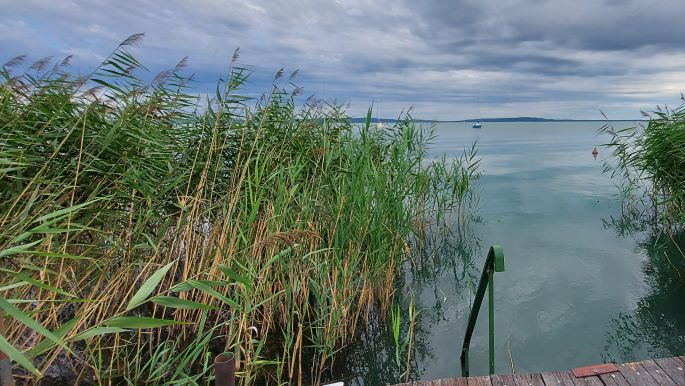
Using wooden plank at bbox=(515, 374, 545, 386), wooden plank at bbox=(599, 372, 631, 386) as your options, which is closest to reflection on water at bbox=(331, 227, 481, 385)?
wooden plank at bbox=(515, 374, 545, 386)

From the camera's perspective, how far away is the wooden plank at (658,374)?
2613 millimetres

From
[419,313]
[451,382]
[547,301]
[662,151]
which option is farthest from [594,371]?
[662,151]

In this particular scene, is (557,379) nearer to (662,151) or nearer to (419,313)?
(419,313)

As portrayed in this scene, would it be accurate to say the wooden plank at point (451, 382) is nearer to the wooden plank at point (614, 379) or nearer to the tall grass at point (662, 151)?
the wooden plank at point (614, 379)

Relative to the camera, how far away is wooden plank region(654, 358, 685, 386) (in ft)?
8.61

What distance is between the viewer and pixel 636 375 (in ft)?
8.91

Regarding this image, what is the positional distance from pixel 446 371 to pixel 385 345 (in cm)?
80

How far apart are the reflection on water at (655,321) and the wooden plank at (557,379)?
246 centimetres

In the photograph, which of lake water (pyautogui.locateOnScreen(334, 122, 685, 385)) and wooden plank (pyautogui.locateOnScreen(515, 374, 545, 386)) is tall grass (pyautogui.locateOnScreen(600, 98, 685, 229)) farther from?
wooden plank (pyautogui.locateOnScreen(515, 374, 545, 386))

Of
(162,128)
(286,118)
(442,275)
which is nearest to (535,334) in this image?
(442,275)

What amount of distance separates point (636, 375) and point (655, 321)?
3.64m

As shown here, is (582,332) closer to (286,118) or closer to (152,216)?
(286,118)

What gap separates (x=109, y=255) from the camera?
329 cm

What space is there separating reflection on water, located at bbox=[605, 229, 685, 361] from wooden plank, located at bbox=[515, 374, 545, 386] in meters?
2.60
